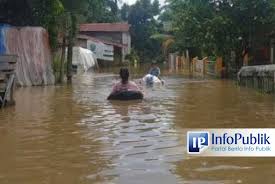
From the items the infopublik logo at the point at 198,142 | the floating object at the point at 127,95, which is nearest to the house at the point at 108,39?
the floating object at the point at 127,95

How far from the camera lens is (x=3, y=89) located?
514 inches

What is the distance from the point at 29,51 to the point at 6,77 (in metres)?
9.02

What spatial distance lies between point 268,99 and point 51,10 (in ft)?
35.7

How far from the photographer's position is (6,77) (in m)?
13.2

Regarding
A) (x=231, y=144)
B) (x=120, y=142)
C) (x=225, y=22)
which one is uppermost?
(x=225, y=22)

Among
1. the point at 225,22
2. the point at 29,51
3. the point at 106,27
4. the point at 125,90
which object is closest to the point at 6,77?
the point at 125,90

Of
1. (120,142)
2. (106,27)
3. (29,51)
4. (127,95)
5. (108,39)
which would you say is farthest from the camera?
(108,39)

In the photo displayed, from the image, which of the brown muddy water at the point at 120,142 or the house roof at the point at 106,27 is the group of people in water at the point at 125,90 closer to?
the brown muddy water at the point at 120,142

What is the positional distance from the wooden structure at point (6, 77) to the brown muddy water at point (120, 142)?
34cm

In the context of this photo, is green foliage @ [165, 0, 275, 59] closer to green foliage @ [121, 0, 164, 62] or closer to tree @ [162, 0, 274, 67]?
tree @ [162, 0, 274, 67]

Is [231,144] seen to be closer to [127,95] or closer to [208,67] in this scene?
[127,95]

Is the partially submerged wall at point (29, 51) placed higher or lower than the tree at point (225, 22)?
lower

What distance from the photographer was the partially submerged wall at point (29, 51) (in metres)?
21.6

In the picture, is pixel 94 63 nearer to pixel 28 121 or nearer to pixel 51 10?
pixel 51 10
